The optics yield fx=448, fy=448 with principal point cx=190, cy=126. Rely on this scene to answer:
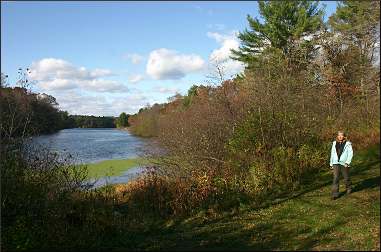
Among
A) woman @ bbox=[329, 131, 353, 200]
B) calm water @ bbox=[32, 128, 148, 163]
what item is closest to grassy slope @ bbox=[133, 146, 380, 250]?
woman @ bbox=[329, 131, 353, 200]

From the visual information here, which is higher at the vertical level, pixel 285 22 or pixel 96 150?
pixel 285 22

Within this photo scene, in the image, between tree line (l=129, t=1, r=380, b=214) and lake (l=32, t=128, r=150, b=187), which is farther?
lake (l=32, t=128, r=150, b=187)

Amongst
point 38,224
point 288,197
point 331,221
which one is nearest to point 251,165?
point 288,197

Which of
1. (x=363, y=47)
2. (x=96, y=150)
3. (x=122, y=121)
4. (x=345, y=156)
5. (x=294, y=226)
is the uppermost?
(x=363, y=47)

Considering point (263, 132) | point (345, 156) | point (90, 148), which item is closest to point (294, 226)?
point (345, 156)

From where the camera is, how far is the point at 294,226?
9680 mm

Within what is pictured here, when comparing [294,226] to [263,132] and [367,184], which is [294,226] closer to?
[367,184]

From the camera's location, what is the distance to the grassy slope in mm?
8211

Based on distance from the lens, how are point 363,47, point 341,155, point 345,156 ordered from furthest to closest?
point 363,47 < point 341,155 < point 345,156

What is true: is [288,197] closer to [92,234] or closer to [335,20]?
[92,234]

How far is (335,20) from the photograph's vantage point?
34375 millimetres

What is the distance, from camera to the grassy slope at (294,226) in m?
8.21

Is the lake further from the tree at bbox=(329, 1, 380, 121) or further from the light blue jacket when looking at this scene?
the tree at bbox=(329, 1, 380, 121)

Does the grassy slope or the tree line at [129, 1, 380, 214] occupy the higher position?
the tree line at [129, 1, 380, 214]
